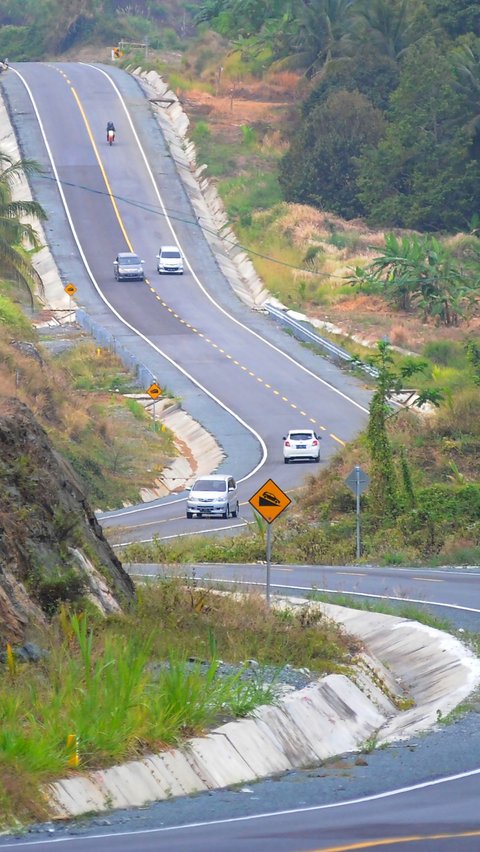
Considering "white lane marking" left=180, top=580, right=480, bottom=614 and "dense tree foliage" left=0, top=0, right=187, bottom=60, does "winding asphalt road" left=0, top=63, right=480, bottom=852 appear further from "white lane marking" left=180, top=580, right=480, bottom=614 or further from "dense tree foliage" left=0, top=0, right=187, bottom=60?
"dense tree foliage" left=0, top=0, right=187, bottom=60

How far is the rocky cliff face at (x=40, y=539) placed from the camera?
16.6m

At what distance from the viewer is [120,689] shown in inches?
545

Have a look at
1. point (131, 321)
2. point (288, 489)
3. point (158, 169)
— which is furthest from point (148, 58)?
point (288, 489)

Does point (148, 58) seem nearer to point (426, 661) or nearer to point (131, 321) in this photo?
point (131, 321)

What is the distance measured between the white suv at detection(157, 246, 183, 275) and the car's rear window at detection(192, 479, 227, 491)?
38.6 m

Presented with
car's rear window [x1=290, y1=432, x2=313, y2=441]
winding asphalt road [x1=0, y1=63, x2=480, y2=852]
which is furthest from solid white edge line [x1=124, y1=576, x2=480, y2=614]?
car's rear window [x1=290, y1=432, x2=313, y2=441]

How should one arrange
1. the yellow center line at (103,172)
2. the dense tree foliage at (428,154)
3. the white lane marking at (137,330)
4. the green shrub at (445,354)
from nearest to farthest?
the white lane marking at (137,330), the green shrub at (445,354), the yellow center line at (103,172), the dense tree foliage at (428,154)

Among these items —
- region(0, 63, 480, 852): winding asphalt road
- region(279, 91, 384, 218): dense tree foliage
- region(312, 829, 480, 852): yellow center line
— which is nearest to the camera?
region(312, 829, 480, 852): yellow center line

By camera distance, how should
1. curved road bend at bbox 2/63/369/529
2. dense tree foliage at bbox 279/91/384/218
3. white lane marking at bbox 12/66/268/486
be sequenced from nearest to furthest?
white lane marking at bbox 12/66/268/486, curved road bend at bbox 2/63/369/529, dense tree foliage at bbox 279/91/384/218

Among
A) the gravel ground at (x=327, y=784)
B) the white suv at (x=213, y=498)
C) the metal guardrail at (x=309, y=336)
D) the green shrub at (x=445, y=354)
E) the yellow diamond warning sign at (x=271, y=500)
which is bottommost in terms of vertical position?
the metal guardrail at (x=309, y=336)

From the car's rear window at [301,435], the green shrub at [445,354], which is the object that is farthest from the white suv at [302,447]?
the green shrub at [445,354]

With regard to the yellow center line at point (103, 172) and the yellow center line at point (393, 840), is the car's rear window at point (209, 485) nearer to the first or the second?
the yellow center line at point (393, 840)

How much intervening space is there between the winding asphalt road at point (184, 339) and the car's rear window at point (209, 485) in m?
1.23

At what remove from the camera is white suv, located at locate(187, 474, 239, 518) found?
45.7m
